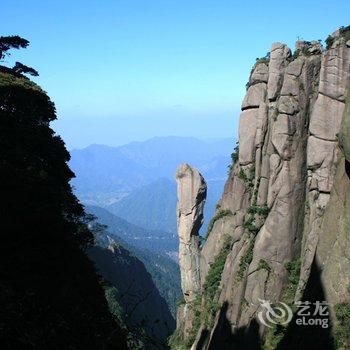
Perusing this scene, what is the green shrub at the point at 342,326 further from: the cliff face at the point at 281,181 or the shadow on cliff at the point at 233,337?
the shadow on cliff at the point at 233,337

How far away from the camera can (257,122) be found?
3372cm

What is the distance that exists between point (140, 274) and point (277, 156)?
82.4m

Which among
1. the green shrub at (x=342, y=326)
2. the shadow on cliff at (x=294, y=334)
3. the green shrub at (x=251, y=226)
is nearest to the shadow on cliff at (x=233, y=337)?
the shadow on cliff at (x=294, y=334)

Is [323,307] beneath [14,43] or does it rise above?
beneath

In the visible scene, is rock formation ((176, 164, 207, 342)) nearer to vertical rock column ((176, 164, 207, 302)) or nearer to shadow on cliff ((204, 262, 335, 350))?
vertical rock column ((176, 164, 207, 302))

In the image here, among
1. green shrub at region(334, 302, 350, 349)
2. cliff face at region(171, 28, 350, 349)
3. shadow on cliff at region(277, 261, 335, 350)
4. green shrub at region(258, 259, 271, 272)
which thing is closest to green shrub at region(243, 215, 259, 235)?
cliff face at region(171, 28, 350, 349)

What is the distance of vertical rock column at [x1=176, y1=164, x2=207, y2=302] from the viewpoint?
4775cm

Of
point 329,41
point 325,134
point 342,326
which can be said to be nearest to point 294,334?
point 342,326

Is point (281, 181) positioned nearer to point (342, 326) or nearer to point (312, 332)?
point (312, 332)

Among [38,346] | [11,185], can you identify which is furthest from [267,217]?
[38,346]

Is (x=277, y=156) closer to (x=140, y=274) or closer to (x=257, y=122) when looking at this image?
(x=257, y=122)

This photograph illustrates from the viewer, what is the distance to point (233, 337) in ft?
97.9

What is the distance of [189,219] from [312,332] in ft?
93.1

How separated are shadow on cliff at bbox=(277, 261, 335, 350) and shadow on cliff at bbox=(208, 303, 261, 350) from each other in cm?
282
